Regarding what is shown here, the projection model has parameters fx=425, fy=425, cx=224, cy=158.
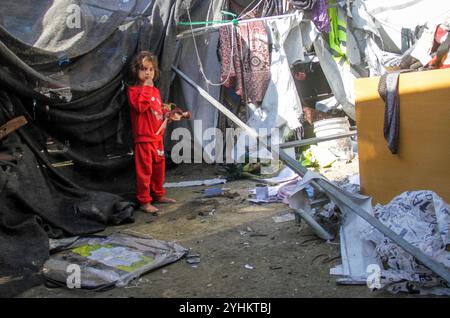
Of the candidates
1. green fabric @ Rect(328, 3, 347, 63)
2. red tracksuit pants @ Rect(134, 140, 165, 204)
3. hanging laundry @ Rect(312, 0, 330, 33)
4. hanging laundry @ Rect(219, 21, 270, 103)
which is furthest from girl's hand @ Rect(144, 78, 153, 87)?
green fabric @ Rect(328, 3, 347, 63)

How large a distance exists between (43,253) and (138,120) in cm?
170

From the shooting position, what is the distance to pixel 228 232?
3.49 m

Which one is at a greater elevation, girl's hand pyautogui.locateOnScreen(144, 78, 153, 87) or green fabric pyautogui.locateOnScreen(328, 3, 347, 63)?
green fabric pyautogui.locateOnScreen(328, 3, 347, 63)

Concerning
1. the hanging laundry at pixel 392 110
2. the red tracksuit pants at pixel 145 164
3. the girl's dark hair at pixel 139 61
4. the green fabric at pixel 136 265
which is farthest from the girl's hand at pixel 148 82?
the hanging laundry at pixel 392 110

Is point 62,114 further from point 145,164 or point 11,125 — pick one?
point 145,164

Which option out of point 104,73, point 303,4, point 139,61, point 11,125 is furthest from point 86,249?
point 303,4

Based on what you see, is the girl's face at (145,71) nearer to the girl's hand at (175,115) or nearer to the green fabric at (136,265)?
the girl's hand at (175,115)

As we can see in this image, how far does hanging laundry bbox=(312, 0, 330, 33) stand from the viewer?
5.68 meters

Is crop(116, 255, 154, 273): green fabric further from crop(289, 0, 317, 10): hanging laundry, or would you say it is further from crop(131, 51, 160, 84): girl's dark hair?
crop(289, 0, 317, 10): hanging laundry

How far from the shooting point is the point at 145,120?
4.23 meters

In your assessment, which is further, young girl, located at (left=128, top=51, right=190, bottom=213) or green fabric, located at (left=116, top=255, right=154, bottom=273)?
young girl, located at (left=128, top=51, right=190, bottom=213)

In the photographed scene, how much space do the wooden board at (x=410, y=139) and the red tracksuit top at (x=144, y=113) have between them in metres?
1.96

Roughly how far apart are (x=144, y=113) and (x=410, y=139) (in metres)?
2.44

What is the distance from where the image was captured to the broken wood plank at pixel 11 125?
3.39 meters
